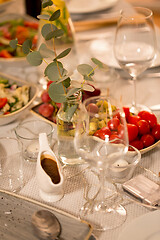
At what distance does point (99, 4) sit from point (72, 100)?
1289 millimetres

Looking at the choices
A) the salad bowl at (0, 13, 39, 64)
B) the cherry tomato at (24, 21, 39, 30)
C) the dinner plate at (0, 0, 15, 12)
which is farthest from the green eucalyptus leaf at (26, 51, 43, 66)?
the dinner plate at (0, 0, 15, 12)

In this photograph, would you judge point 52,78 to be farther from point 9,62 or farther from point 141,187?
point 9,62

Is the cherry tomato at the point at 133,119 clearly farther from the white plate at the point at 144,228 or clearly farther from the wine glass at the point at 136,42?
the white plate at the point at 144,228

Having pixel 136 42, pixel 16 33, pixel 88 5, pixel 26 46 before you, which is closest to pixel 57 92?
pixel 26 46

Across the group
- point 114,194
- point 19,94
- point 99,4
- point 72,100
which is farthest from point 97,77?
point 99,4

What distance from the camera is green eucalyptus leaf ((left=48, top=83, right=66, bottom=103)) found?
87cm

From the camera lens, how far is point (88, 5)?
201cm

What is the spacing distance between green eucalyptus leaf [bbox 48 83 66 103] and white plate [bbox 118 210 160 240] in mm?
353

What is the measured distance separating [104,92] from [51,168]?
1.79ft

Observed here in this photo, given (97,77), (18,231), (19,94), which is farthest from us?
(97,77)

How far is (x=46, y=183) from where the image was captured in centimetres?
80

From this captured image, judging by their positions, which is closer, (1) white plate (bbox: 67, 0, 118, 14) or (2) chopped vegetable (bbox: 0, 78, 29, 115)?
(2) chopped vegetable (bbox: 0, 78, 29, 115)

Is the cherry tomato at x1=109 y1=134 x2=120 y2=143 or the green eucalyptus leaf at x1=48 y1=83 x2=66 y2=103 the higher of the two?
the green eucalyptus leaf at x1=48 y1=83 x2=66 y2=103

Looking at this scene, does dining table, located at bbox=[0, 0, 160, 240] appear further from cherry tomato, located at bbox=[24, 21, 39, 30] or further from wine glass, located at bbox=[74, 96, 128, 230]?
cherry tomato, located at bbox=[24, 21, 39, 30]
